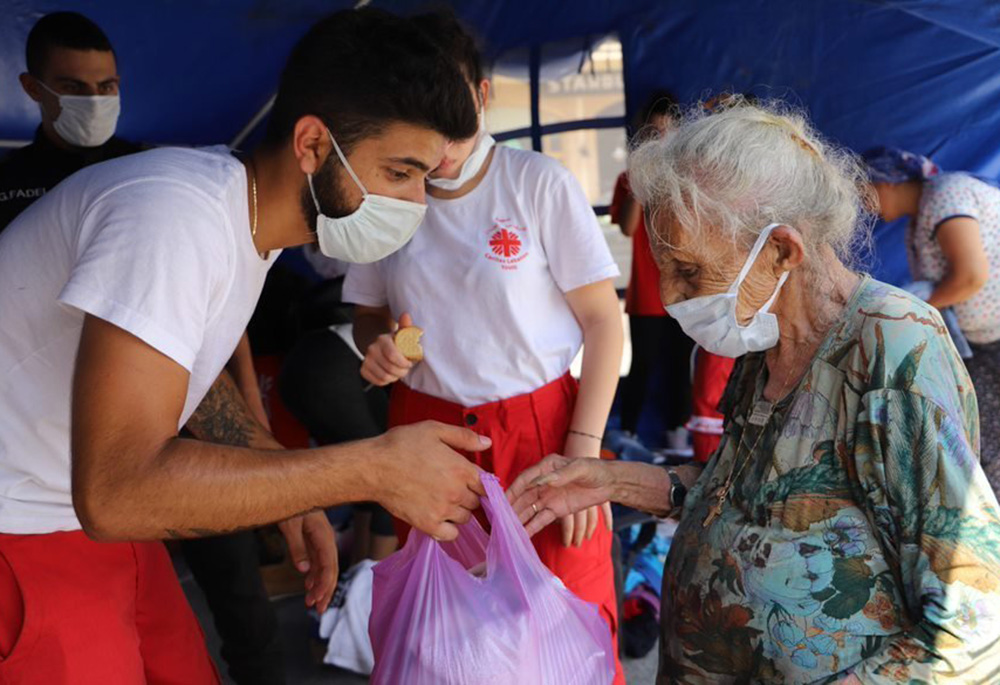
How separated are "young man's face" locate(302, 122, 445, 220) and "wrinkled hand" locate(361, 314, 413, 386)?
1.50ft

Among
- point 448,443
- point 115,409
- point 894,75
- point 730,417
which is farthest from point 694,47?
point 115,409

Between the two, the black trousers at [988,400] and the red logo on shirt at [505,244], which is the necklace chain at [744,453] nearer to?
the red logo on shirt at [505,244]

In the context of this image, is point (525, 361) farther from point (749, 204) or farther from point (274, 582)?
point (274, 582)

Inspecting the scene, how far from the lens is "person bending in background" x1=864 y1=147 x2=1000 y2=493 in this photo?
3.24 meters

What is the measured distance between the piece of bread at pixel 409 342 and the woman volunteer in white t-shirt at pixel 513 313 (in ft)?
0.12

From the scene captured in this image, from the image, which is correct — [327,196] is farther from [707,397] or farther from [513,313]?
[707,397]

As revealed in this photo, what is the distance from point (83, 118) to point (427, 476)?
2.26 m

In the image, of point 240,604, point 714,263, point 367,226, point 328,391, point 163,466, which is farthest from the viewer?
point 328,391

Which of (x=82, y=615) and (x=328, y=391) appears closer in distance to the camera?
(x=82, y=615)

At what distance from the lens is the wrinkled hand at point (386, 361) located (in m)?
2.13

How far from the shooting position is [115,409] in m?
1.25

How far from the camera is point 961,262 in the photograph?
3260 mm

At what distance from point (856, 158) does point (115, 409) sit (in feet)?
4.55

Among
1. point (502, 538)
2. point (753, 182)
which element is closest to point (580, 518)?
point (502, 538)
